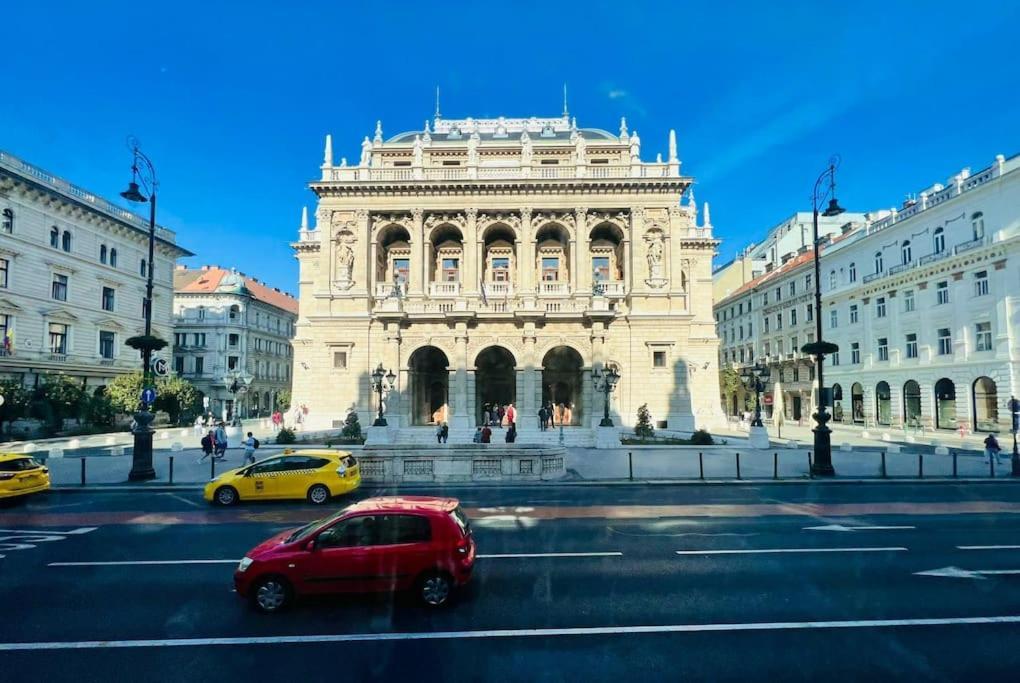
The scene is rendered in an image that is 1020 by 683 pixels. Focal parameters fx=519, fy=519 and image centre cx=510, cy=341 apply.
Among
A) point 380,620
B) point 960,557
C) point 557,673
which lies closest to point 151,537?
point 380,620

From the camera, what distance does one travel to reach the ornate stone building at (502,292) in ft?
116

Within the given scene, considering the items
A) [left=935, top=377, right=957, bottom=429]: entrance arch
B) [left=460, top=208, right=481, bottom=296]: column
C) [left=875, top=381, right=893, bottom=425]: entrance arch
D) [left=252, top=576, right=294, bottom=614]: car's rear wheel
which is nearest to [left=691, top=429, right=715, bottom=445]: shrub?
[left=460, top=208, right=481, bottom=296]: column

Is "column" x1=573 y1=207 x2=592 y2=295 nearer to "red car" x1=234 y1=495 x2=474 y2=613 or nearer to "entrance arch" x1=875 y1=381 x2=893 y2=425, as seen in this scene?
"entrance arch" x1=875 y1=381 x2=893 y2=425

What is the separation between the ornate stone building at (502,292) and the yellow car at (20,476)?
62.0 ft

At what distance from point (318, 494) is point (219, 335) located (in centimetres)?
5004

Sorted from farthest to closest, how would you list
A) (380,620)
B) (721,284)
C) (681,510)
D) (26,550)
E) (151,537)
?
(721,284)
(681,510)
(151,537)
(26,550)
(380,620)

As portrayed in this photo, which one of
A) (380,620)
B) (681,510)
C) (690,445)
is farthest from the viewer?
(690,445)

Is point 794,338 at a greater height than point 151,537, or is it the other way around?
point 794,338

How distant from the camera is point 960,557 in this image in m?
9.80

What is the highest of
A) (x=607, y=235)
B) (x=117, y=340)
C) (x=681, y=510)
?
(x=607, y=235)

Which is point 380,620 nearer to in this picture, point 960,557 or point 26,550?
point 26,550

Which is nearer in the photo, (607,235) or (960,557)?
(960,557)

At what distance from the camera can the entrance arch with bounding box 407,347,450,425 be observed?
121ft

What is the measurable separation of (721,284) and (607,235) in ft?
122
